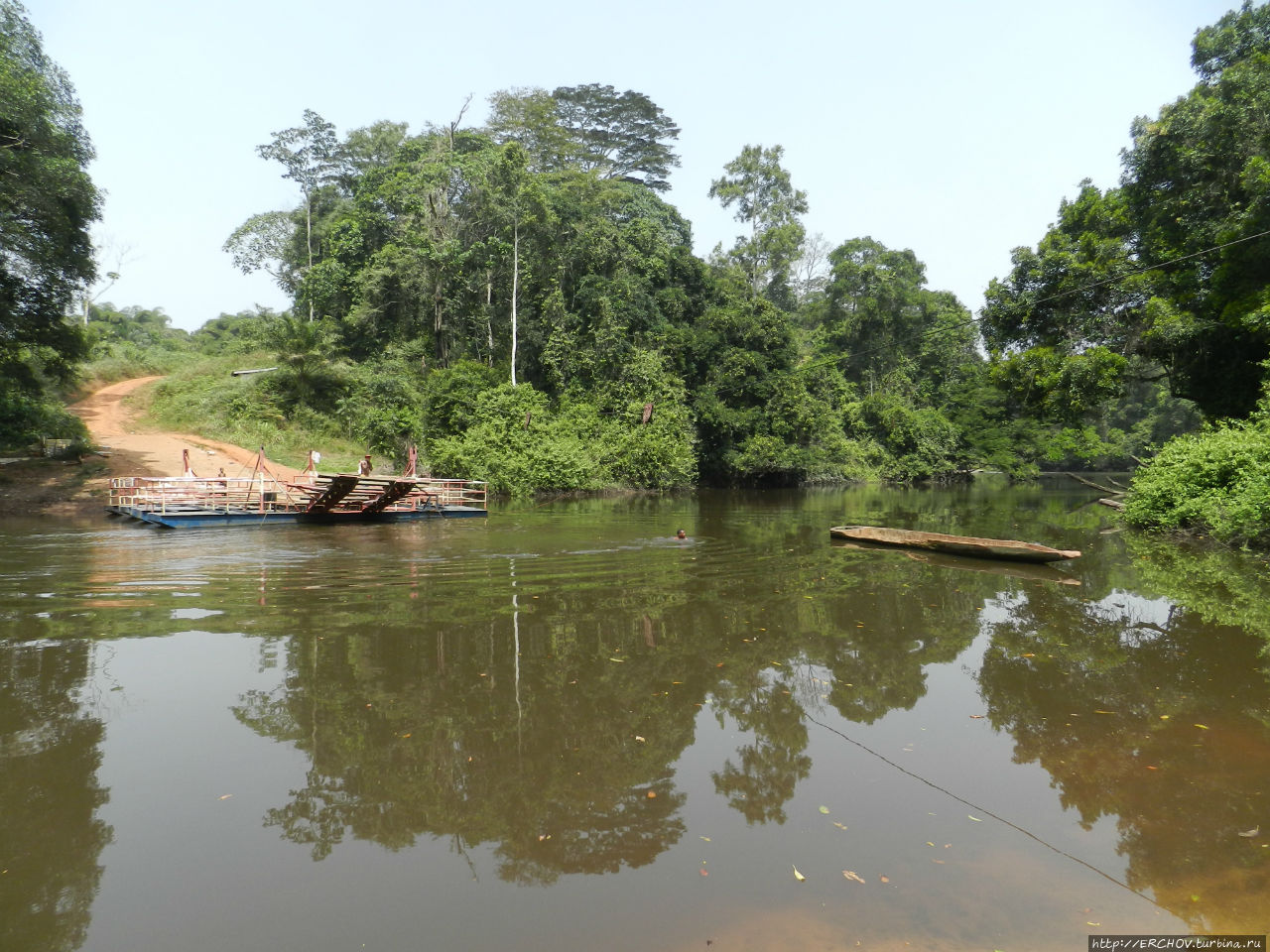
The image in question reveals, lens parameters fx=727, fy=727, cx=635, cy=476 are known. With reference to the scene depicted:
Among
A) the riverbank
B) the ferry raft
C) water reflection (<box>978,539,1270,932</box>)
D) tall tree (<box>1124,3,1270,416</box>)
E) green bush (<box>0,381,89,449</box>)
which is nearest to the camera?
water reflection (<box>978,539,1270,932</box>)

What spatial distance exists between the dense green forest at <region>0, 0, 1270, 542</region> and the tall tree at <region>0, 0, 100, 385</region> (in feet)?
0.29

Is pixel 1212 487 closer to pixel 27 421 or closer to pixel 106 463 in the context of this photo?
pixel 106 463

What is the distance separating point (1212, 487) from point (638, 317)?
83.0 ft

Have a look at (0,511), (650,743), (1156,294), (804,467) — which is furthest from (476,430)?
(650,743)

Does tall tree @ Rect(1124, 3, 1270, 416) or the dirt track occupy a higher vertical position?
tall tree @ Rect(1124, 3, 1270, 416)

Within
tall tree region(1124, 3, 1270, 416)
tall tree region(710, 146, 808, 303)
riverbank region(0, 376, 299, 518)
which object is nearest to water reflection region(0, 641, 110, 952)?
riverbank region(0, 376, 299, 518)

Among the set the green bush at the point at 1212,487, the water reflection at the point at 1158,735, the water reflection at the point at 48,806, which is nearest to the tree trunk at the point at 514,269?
the green bush at the point at 1212,487

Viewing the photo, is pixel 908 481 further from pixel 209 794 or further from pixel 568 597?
pixel 209 794

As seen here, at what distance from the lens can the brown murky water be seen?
11.4ft

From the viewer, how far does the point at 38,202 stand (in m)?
20.5

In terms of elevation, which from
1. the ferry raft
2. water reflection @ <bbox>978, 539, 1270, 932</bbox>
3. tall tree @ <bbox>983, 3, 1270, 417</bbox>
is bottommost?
water reflection @ <bbox>978, 539, 1270, 932</bbox>

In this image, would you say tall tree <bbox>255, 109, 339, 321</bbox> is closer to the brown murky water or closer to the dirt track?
the dirt track

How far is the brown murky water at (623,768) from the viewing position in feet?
11.4

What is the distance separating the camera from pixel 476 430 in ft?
100
